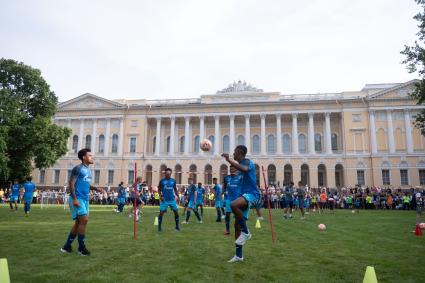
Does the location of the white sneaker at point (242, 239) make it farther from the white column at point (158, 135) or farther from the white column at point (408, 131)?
the white column at point (158, 135)

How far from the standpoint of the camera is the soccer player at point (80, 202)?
294 inches

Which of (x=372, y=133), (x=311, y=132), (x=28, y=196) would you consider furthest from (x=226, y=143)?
(x=28, y=196)

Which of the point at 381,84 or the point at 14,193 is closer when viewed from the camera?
the point at 14,193

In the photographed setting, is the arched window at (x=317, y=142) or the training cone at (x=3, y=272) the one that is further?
the arched window at (x=317, y=142)

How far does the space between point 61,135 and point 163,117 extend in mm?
26520

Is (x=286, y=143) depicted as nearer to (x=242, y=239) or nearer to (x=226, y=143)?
(x=226, y=143)

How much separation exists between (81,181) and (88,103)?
188ft

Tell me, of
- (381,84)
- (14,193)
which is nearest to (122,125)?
(14,193)

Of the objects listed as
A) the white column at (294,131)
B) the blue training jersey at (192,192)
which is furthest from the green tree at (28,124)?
the white column at (294,131)

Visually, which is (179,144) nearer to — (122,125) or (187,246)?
(122,125)

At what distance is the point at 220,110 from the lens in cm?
5769

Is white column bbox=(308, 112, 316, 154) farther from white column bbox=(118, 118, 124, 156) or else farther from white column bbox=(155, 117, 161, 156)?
white column bbox=(118, 118, 124, 156)

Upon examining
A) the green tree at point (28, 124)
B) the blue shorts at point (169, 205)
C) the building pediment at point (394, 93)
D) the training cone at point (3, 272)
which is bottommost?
the training cone at point (3, 272)

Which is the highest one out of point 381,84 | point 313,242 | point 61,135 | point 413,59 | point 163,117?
point 381,84
